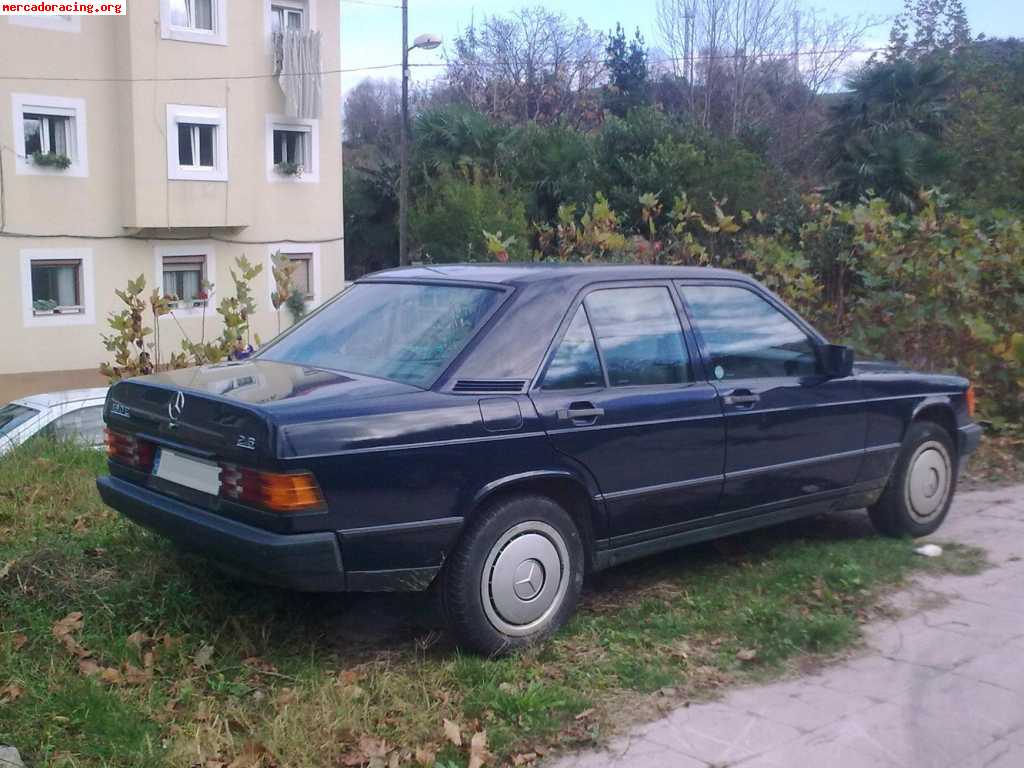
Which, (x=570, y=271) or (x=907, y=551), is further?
(x=907, y=551)

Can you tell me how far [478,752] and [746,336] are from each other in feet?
8.98

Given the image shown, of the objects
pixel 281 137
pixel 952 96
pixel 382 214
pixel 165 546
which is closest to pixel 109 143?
pixel 281 137

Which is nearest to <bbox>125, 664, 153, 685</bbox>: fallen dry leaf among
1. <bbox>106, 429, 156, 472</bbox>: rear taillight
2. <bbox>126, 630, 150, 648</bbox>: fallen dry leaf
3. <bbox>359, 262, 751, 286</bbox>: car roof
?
<bbox>126, 630, 150, 648</bbox>: fallen dry leaf

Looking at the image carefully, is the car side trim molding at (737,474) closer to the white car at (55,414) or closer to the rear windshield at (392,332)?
the rear windshield at (392,332)

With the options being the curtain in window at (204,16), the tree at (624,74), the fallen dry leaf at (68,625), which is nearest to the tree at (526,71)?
the tree at (624,74)

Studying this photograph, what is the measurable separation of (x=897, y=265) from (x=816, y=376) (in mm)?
4662

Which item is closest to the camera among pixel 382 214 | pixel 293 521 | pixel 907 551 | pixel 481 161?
pixel 293 521

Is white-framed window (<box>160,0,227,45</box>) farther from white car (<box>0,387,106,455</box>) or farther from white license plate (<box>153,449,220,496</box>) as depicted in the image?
white license plate (<box>153,449,220,496</box>)

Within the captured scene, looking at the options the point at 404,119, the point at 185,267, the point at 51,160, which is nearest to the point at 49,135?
the point at 51,160

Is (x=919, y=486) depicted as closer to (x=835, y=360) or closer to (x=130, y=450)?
(x=835, y=360)

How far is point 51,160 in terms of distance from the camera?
23922 millimetres

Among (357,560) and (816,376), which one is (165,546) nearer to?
(357,560)

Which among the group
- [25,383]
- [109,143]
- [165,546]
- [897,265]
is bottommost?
[25,383]

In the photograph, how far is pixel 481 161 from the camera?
107 ft
